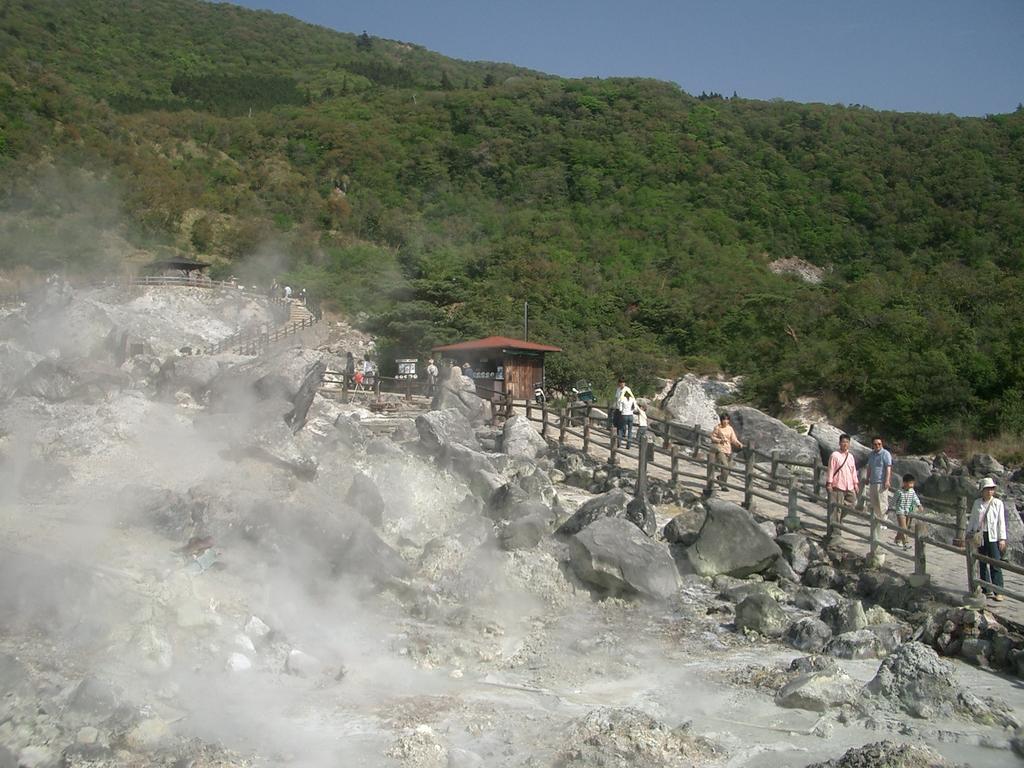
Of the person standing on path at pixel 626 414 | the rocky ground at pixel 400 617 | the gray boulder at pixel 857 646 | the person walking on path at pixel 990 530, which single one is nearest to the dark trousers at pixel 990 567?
the person walking on path at pixel 990 530

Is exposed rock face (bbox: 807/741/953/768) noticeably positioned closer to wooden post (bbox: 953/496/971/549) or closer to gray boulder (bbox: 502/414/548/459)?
wooden post (bbox: 953/496/971/549)

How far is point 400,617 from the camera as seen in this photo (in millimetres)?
7676

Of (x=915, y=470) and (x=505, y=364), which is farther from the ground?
(x=505, y=364)

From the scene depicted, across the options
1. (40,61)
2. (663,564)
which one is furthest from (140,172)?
(663,564)

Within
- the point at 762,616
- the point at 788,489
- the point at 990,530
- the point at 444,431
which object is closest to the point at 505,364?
the point at 444,431

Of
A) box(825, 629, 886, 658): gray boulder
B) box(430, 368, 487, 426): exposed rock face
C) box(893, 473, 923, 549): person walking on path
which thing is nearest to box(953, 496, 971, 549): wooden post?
box(893, 473, 923, 549): person walking on path

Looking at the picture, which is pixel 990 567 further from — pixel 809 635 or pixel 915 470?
pixel 915 470

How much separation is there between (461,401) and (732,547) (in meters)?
7.54

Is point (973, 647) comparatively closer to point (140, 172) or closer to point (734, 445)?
point (734, 445)

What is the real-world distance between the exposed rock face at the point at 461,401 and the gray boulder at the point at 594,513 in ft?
18.3

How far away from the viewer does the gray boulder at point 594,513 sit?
384 inches

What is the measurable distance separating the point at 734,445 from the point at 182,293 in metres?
23.6

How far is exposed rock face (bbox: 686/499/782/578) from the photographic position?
925 cm

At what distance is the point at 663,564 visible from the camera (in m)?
8.67
